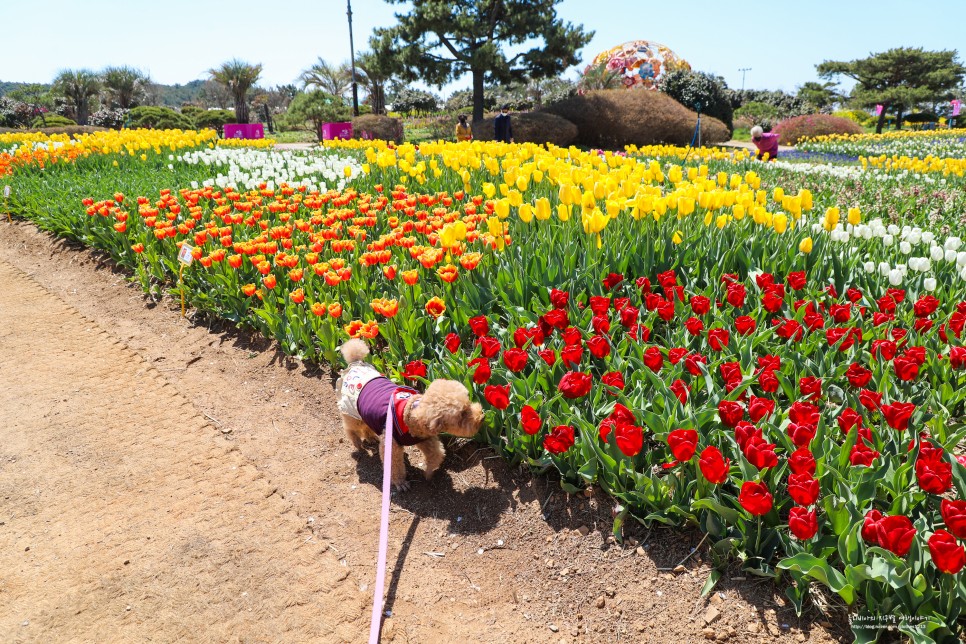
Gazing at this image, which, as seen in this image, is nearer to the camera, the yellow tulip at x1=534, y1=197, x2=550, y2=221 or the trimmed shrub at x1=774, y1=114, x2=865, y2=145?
the yellow tulip at x1=534, y1=197, x2=550, y2=221

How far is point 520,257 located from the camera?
13.2ft

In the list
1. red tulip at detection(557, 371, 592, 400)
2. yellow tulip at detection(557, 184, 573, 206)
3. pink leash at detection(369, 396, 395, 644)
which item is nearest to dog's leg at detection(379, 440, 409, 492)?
pink leash at detection(369, 396, 395, 644)

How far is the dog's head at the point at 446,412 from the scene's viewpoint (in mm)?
2592

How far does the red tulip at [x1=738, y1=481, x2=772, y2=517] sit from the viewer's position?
193 centimetres

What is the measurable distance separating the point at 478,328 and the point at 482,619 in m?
1.35

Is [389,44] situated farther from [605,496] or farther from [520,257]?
[605,496]

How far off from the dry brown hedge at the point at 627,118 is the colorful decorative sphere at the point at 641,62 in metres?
18.6

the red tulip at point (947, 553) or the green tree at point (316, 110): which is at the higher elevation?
the green tree at point (316, 110)

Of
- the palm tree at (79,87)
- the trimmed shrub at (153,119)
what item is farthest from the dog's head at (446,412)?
the palm tree at (79,87)

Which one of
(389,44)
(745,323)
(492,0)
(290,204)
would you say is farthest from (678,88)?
(745,323)

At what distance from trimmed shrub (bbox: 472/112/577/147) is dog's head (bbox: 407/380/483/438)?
60.9 feet

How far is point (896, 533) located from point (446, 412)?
158 cm

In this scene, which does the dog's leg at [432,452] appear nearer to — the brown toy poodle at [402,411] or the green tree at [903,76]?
the brown toy poodle at [402,411]

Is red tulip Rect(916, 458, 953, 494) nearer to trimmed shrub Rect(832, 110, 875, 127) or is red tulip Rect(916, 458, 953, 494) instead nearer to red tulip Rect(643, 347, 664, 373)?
red tulip Rect(643, 347, 664, 373)
